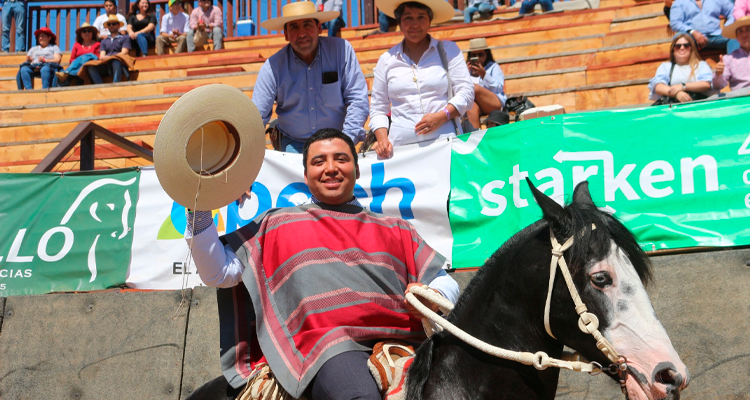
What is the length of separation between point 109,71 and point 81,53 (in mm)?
677

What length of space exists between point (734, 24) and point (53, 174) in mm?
6685

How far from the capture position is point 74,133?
6.35m

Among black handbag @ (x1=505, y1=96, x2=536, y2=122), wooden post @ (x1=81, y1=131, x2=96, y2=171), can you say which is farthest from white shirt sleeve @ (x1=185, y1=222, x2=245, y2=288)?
black handbag @ (x1=505, y1=96, x2=536, y2=122)

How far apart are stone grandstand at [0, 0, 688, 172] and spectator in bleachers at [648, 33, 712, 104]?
3.80ft

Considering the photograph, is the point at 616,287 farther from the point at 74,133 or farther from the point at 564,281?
the point at 74,133

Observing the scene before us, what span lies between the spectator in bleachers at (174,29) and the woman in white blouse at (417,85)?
30.5 feet

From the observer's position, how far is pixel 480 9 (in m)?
12.6

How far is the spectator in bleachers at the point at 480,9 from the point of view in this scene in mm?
12602

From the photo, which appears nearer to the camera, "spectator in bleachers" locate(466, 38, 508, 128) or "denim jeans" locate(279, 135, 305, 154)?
"denim jeans" locate(279, 135, 305, 154)

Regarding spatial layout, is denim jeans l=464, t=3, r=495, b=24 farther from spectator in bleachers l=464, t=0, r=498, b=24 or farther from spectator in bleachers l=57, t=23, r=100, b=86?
spectator in bleachers l=57, t=23, r=100, b=86

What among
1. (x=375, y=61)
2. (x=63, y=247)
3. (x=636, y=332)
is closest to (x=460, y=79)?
(x=63, y=247)

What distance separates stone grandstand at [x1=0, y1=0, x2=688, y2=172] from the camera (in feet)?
28.9

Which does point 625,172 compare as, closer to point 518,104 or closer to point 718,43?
point 518,104

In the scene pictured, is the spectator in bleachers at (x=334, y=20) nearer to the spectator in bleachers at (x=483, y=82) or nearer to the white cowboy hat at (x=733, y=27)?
the spectator in bleachers at (x=483, y=82)
